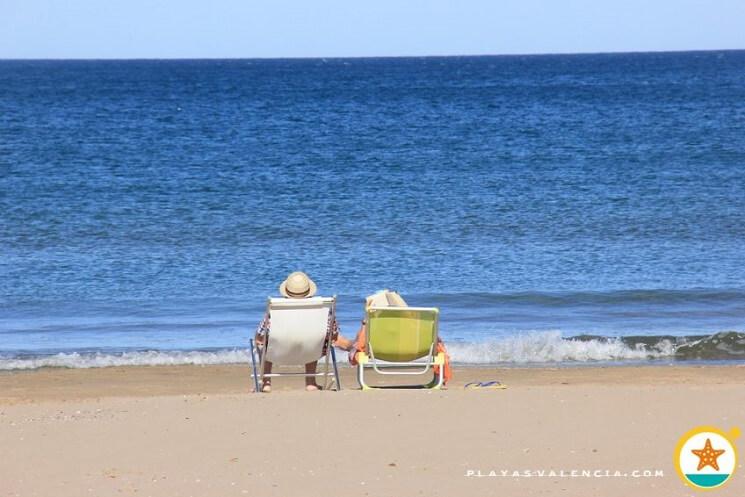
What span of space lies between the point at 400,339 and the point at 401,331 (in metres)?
0.06

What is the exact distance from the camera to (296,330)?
7.77 m

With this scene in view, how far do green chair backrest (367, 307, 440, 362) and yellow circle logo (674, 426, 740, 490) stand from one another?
2.11m

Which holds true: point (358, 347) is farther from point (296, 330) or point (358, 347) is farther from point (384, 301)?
point (296, 330)

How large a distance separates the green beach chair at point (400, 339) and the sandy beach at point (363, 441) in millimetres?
578

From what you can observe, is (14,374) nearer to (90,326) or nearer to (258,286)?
(90,326)

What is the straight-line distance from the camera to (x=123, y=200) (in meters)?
23.1

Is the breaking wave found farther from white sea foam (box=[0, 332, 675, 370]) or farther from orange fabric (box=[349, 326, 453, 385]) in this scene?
orange fabric (box=[349, 326, 453, 385])

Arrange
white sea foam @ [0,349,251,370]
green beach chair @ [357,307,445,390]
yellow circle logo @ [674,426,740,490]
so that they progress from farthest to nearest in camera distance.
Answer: white sea foam @ [0,349,251,370] → green beach chair @ [357,307,445,390] → yellow circle logo @ [674,426,740,490]

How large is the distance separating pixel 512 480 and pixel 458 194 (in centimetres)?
1858

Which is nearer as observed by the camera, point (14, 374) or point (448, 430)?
point (448, 430)

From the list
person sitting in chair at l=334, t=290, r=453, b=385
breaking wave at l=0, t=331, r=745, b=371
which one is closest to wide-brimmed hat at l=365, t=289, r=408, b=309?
person sitting in chair at l=334, t=290, r=453, b=385

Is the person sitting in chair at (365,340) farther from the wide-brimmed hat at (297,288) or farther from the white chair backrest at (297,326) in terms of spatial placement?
the wide-brimmed hat at (297,288)

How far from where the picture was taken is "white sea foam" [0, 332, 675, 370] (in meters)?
10.7

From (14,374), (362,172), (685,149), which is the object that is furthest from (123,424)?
(685,149)
